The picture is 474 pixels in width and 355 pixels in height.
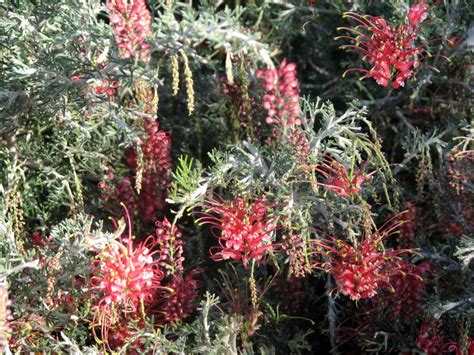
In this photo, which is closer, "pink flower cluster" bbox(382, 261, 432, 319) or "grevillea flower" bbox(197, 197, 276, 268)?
"grevillea flower" bbox(197, 197, 276, 268)

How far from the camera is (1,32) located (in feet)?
6.32

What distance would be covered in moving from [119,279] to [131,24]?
0.59 meters

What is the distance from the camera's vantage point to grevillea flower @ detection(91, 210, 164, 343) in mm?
1753

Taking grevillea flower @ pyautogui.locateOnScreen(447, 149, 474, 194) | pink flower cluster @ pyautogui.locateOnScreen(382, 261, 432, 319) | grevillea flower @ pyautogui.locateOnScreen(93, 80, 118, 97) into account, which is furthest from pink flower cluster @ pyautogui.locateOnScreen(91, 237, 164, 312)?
grevillea flower @ pyautogui.locateOnScreen(447, 149, 474, 194)

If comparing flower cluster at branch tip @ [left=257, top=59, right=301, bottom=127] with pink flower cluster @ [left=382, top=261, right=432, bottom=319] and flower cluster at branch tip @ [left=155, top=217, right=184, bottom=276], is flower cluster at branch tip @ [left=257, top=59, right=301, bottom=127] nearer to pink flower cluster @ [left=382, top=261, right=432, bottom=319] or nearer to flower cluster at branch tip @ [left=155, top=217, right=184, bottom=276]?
flower cluster at branch tip @ [left=155, top=217, right=184, bottom=276]

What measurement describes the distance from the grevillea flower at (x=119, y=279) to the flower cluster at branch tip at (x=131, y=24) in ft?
1.48

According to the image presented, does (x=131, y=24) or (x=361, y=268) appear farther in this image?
(x=361, y=268)

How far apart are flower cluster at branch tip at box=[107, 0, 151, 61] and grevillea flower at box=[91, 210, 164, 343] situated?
1.48 ft

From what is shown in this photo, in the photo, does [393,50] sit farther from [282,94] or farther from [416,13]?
[282,94]

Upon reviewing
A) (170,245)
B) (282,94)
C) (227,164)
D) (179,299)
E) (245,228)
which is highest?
(282,94)

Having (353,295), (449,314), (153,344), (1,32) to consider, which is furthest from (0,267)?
(449,314)

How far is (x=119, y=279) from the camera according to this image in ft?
5.76

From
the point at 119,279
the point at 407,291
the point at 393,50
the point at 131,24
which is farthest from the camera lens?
the point at 407,291

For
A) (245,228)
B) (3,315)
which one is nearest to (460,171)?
(245,228)
